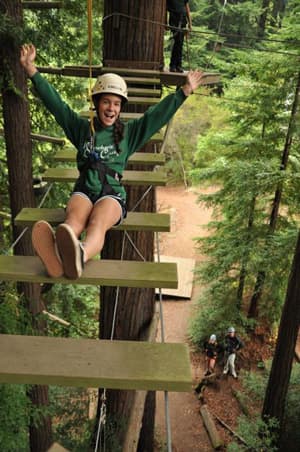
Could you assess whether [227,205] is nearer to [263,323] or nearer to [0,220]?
[263,323]

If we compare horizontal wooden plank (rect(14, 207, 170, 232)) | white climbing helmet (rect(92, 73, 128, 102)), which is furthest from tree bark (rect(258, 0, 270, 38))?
horizontal wooden plank (rect(14, 207, 170, 232))

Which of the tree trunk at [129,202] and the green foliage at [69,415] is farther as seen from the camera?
the green foliage at [69,415]

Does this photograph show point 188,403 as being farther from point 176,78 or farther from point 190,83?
point 190,83

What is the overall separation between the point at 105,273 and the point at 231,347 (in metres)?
7.40

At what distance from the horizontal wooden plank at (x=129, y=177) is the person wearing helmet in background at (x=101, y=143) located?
272mm

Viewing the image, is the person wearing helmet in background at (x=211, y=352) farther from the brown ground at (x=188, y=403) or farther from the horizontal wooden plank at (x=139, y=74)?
the horizontal wooden plank at (x=139, y=74)

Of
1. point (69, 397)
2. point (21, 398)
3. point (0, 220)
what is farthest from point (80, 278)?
point (69, 397)

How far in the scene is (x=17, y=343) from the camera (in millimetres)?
1650

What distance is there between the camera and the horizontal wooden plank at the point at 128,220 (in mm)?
2533

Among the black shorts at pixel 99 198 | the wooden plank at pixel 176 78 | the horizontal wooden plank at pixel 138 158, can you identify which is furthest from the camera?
the wooden plank at pixel 176 78

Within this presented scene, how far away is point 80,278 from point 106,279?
5.3 inches

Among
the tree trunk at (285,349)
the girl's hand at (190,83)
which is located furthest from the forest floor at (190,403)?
the girl's hand at (190,83)

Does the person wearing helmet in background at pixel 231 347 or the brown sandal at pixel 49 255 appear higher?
the brown sandal at pixel 49 255

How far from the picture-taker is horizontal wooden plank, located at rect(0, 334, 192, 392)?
4.85ft
